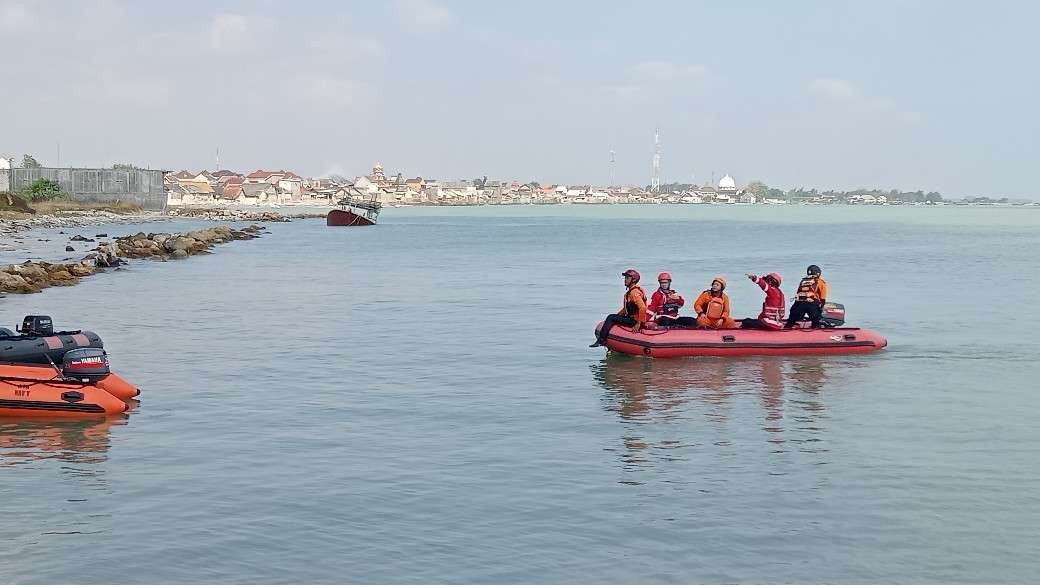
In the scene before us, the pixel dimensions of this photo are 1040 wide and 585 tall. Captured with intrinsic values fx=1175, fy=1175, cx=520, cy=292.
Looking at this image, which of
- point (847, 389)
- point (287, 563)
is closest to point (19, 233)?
point (847, 389)

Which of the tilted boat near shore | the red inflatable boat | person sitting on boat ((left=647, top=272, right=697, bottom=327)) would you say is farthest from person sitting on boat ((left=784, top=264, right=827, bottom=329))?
the tilted boat near shore

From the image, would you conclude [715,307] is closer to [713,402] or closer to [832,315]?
[832,315]

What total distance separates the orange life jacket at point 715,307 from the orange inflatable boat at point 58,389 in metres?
11.3

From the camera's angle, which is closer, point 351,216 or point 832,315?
point 832,315

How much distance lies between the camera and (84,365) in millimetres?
16266

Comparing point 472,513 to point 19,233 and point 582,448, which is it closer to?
point 582,448

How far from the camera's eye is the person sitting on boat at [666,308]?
2291cm

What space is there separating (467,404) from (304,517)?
646 centimetres

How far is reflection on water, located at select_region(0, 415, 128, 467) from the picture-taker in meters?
14.1

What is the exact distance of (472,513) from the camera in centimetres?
1196

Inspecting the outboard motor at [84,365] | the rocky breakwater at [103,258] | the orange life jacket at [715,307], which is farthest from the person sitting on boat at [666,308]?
the rocky breakwater at [103,258]

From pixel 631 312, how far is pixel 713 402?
464 cm

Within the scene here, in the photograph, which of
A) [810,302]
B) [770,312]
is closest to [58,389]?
[770,312]

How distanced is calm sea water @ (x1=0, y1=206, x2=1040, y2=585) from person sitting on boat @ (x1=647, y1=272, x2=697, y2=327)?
3.66 feet
